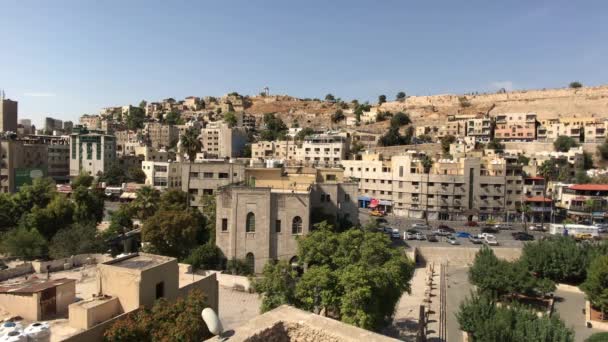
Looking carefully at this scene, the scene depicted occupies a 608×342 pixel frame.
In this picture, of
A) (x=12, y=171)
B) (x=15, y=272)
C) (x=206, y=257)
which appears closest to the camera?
(x=15, y=272)

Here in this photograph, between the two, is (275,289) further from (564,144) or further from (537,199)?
(564,144)

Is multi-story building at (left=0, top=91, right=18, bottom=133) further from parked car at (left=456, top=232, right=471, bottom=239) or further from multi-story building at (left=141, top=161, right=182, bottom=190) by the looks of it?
parked car at (left=456, top=232, right=471, bottom=239)

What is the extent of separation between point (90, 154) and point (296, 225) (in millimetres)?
54392

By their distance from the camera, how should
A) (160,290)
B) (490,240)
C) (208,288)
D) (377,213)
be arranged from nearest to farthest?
1. (160,290)
2. (208,288)
3. (490,240)
4. (377,213)

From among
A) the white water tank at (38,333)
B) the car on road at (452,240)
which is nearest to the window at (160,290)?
the white water tank at (38,333)

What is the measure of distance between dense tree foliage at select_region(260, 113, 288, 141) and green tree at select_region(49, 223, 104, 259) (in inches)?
2866

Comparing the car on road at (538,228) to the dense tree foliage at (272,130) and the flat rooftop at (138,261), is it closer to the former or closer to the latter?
the flat rooftop at (138,261)

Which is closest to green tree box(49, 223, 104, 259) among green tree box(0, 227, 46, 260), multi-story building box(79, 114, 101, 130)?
green tree box(0, 227, 46, 260)

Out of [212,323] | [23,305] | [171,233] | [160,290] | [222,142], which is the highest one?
[222,142]

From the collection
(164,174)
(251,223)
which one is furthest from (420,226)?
(164,174)

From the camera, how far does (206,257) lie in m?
28.6

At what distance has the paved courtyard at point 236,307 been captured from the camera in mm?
21161

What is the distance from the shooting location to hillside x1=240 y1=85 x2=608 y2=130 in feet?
362

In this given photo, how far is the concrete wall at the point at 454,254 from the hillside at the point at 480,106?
78.7 meters
